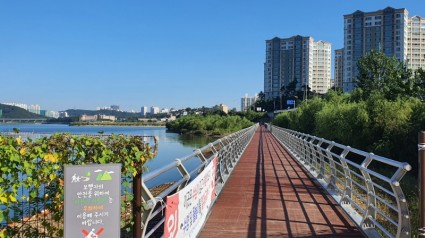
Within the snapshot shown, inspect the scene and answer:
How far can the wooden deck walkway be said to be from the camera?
5.98 metres

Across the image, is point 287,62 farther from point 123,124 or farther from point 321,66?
point 123,124

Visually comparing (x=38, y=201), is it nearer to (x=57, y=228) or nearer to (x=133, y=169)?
(x=57, y=228)

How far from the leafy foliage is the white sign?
482 mm

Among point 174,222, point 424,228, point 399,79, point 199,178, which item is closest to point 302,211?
point 199,178

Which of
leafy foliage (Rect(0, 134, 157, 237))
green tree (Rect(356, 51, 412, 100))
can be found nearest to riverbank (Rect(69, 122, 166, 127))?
green tree (Rect(356, 51, 412, 100))

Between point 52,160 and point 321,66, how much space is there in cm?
14442

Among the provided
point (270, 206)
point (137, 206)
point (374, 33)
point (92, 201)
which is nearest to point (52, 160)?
point (92, 201)

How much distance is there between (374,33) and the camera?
8794cm

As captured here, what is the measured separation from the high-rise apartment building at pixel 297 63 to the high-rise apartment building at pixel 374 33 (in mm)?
41636

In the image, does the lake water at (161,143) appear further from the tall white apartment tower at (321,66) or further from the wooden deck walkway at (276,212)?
the tall white apartment tower at (321,66)

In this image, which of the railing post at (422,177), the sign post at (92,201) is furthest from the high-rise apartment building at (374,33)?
the sign post at (92,201)

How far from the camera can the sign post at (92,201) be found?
2.85 meters

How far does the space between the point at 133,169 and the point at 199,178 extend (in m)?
1.99

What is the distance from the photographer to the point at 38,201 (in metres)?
3.32
